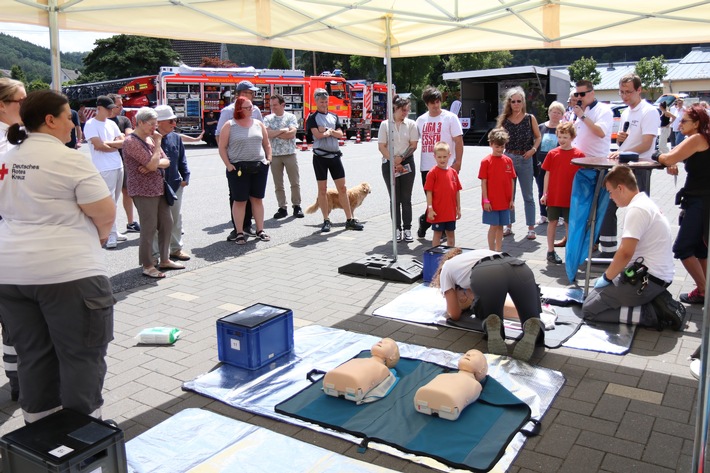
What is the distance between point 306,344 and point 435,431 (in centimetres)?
169

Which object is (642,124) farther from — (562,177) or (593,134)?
(562,177)

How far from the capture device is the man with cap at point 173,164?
6.79 meters

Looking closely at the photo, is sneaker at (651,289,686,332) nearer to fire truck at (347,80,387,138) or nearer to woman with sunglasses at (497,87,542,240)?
woman with sunglasses at (497,87,542,240)

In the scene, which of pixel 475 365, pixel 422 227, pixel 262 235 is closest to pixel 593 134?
pixel 422 227

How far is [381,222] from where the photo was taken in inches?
398

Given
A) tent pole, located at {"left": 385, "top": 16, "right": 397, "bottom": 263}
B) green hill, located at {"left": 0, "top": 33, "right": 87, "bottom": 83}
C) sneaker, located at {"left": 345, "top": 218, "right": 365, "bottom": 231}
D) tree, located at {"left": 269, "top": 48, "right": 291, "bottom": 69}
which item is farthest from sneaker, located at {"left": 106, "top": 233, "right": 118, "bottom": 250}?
green hill, located at {"left": 0, "top": 33, "right": 87, "bottom": 83}

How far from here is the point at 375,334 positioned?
525 cm

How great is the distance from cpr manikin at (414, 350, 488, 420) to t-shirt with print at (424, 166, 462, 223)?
135 inches

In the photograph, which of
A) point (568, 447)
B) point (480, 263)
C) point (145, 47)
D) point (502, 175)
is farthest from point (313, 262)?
point (145, 47)

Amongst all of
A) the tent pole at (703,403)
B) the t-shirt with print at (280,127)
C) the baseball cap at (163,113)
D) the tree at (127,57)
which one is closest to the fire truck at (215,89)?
the t-shirt with print at (280,127)

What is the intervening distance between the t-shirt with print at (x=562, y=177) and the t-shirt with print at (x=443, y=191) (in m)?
1.15

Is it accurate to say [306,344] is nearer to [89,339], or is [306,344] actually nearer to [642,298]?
[89,339]

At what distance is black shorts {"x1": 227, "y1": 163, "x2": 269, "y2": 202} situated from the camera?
8109mm

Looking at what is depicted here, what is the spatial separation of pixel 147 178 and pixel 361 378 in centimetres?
366
